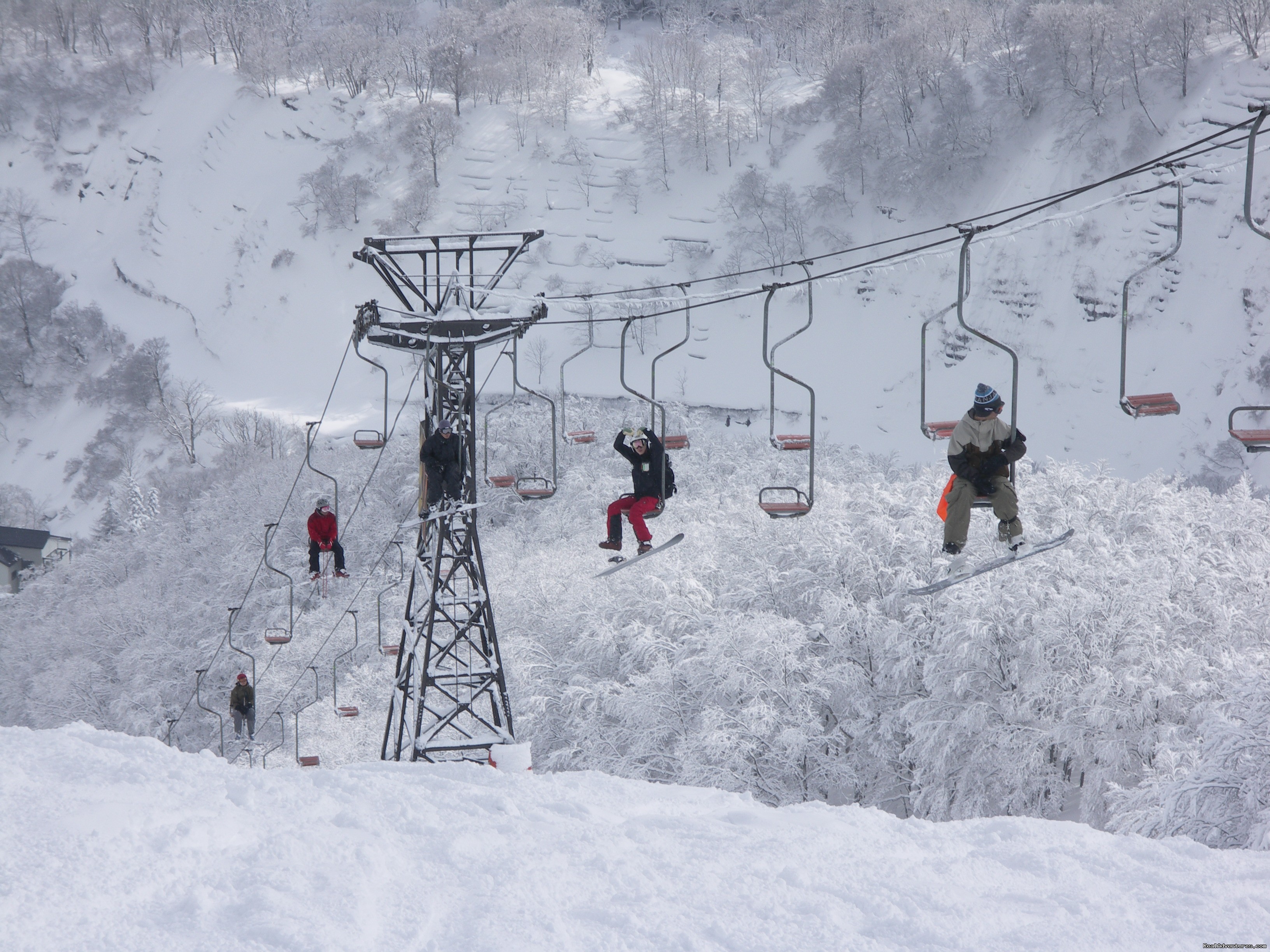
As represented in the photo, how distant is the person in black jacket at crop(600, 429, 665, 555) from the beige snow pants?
310 centimetres

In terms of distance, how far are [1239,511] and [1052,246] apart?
25.6 meters

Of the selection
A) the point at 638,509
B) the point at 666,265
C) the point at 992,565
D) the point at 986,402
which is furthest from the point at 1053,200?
the point at 666,265

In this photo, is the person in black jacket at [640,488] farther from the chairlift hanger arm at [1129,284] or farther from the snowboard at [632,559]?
the chairlift hanger arm at [1129,284]

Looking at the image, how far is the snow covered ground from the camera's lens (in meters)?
5.33

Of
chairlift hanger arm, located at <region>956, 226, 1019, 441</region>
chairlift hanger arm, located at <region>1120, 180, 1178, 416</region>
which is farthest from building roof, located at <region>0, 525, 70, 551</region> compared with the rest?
chairlift hanger arm, located at <region>1120, 180, 1178, 416</region>

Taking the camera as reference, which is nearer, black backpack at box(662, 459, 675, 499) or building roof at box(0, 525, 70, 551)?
black backpack at box(662, 459, 675, 499)

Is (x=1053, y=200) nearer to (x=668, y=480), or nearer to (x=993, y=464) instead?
(x=993, y=464)

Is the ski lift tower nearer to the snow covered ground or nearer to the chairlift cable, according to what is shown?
the chairlift cable

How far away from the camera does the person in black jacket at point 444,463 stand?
13.4 metres

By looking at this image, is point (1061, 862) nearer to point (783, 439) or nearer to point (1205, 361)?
point (783, 439)

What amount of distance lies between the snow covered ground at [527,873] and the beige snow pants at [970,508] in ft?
8.85

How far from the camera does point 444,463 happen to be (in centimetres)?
1352

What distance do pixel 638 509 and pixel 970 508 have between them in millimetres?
3879

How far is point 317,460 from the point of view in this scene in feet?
160
